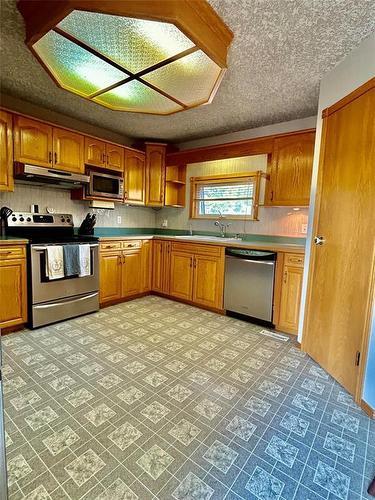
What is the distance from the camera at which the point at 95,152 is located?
324 centimetres

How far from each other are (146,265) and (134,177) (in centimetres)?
131

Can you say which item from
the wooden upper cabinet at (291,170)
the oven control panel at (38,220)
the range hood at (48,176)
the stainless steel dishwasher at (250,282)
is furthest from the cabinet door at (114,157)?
the wooden upper cabinet at (291,170)

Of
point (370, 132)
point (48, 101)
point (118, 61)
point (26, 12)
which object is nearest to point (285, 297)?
point (370, 132)

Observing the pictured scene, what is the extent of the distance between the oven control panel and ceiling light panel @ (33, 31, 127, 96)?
4.77 feet

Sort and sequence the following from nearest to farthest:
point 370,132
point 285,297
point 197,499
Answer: point 197,499 → point 370,132 → point 285,297

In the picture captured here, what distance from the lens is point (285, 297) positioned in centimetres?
272

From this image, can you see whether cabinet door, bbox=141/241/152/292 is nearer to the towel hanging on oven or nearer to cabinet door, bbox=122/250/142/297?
cabinet door, bbox=122/250/142/297

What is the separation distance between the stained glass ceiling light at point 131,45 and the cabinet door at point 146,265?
202 centimetres

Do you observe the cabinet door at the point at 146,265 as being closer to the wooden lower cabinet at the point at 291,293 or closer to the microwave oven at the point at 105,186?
the microwave oven at the point at 105,186

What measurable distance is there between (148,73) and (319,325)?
247cm

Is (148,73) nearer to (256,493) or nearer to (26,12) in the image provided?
(26,12)

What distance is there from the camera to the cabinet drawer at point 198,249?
126 inches

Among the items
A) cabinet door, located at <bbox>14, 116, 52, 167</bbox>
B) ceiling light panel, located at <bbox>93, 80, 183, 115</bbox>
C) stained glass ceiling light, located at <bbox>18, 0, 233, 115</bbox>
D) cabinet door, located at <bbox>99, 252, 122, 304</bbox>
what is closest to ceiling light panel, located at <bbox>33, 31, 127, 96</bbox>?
stained glass ceiling light, located at <bbox>18, 0, 233, 115</bbox>

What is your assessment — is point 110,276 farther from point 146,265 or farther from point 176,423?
point 176,423
